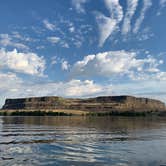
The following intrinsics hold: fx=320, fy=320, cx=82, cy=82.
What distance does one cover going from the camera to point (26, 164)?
29578 mm

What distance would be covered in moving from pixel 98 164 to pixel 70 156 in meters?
5.17

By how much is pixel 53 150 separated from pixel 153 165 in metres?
13.9

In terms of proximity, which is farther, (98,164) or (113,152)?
(113,152)

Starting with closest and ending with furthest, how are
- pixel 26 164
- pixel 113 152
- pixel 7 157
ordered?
1. pixel 26 164
2. pixel 7 157
3. pixel 113 152

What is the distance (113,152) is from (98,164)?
8.35 metres

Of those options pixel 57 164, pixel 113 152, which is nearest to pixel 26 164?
pixel 57 164

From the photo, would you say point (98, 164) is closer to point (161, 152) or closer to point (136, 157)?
point (136, 157)

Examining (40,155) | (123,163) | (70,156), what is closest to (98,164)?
(123,163)

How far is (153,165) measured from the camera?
3036 cm

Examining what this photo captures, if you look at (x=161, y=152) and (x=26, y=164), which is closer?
(x=26, y=164)

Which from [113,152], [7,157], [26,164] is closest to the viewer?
[26,164]

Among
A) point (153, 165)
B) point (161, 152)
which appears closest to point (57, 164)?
point (153, 165)

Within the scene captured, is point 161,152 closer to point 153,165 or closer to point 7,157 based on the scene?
point 153,165

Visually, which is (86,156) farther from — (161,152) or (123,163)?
(161,152)
